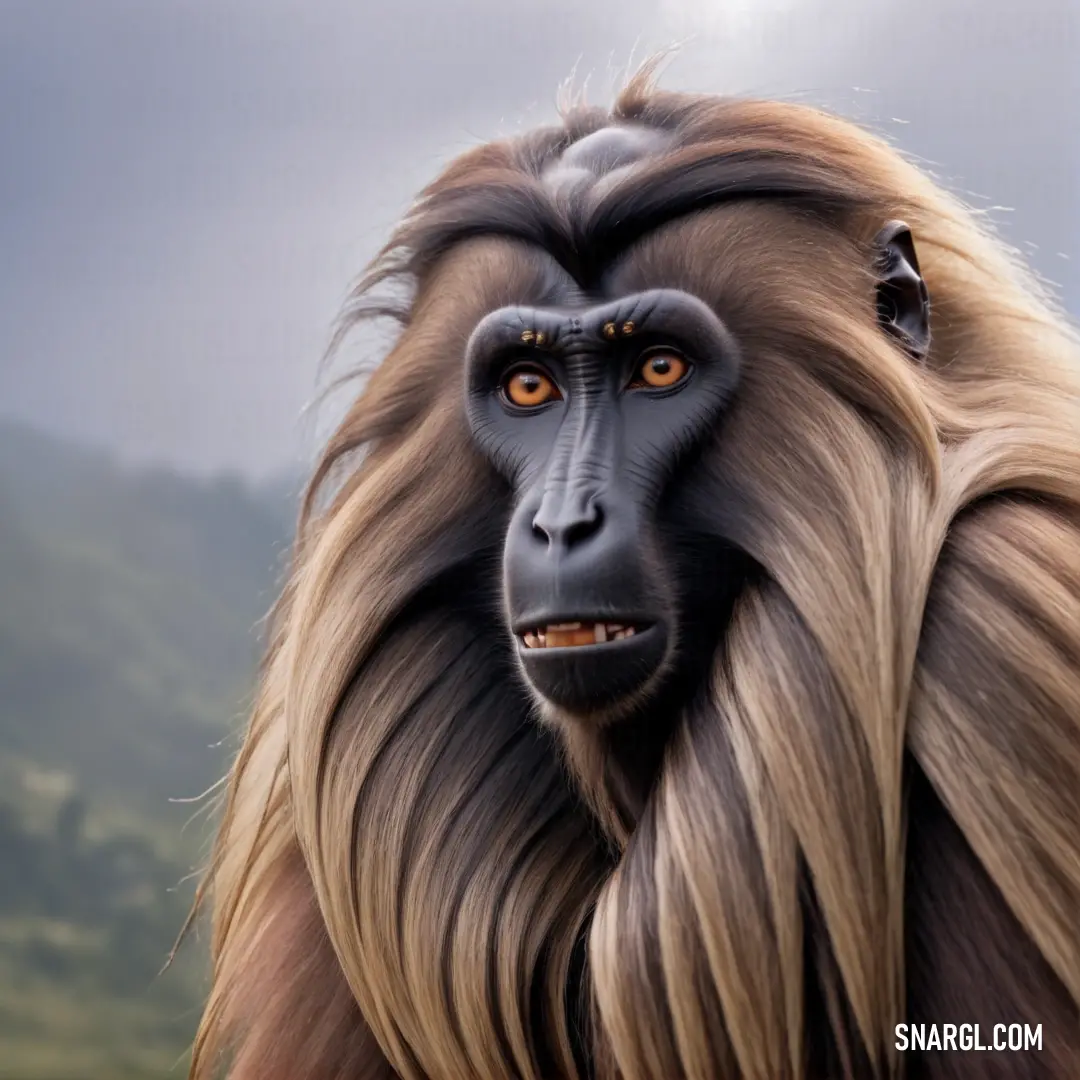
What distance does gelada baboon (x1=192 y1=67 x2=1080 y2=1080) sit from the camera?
1410 millimetres

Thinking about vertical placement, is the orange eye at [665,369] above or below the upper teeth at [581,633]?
above

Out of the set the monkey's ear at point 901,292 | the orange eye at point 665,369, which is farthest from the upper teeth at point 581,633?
the monkey's ear at point 901,292

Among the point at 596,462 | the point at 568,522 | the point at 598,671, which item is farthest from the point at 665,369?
the point at 598,671

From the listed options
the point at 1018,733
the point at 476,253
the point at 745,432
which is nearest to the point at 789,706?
the point at 1018,733

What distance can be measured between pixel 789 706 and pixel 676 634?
0.66 ft

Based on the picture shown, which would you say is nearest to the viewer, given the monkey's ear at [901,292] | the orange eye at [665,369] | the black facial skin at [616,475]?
the black facial skin at [616,475]

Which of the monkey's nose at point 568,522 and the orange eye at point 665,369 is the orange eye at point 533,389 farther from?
the monkey's nose at point 568,522

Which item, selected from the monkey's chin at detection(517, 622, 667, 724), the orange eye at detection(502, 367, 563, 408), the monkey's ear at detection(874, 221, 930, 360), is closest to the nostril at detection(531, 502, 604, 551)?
the monkey's chin at detection(517, 622, 667, 724)

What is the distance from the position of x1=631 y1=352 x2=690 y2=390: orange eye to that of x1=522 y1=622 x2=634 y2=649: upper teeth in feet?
0.98

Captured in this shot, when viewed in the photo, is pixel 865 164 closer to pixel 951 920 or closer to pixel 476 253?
pixel 476 253

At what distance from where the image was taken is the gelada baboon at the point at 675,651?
1.41 metres

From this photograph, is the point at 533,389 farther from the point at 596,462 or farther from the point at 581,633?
the point at 581,633

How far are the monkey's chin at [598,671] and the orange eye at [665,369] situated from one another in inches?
11.5

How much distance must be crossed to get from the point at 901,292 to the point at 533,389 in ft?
1.57
